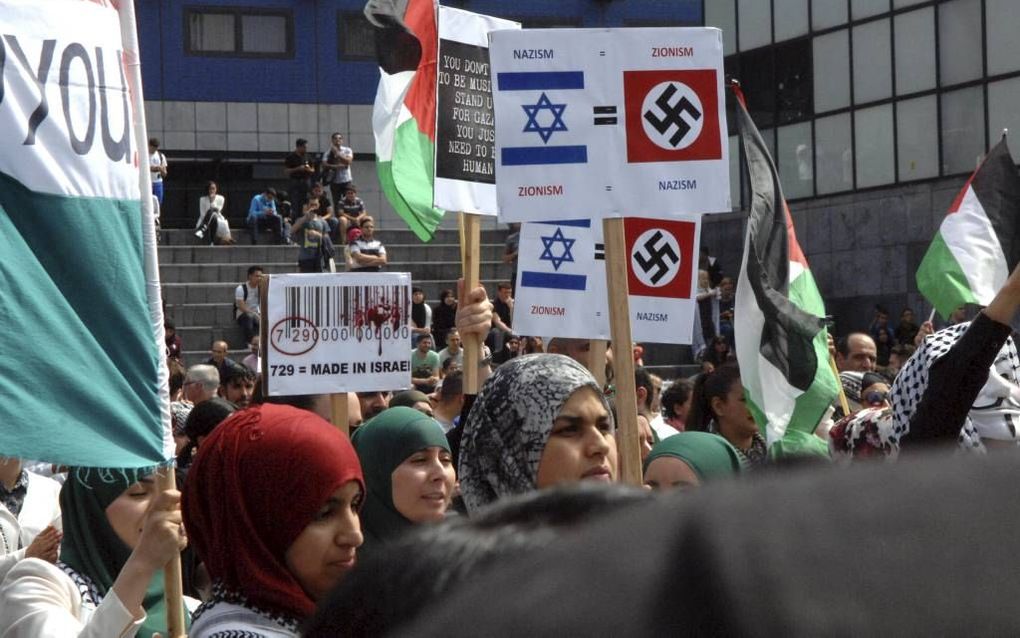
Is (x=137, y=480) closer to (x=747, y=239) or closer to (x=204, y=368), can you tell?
(x=747, y=239)

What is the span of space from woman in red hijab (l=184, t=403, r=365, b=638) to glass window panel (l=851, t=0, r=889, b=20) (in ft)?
80.4

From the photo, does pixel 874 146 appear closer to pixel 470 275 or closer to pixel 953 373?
pixel 470 275

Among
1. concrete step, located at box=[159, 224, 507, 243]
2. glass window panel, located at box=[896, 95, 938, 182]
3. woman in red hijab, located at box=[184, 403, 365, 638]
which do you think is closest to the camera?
woman in red hijab, located at box=[184, 403, 365, 638]

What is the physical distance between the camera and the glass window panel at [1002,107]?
78.7 ft

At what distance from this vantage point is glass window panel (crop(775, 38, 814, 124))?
27.6 m

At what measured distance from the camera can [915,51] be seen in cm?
2569

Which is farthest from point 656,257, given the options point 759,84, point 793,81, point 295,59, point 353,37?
point 353,37

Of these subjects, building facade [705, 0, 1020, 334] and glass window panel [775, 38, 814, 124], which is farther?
glass window panel [775, 38, 814, 124]

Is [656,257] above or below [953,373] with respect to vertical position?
above

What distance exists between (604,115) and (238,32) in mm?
28428

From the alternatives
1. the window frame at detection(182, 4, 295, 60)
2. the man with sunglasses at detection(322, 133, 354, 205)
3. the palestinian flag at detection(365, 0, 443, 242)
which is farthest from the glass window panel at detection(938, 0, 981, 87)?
the palestinian flag at detection(365, 0, 443, 242)

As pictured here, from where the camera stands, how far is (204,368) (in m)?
11.0

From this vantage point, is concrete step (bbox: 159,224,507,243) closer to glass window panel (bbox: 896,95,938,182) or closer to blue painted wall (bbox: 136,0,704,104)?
blue painted wall (bbox: 136,0,704,104)

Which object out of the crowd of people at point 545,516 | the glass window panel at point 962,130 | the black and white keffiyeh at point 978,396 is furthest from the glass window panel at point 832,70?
the black and white keffiyeh at point 978,396
